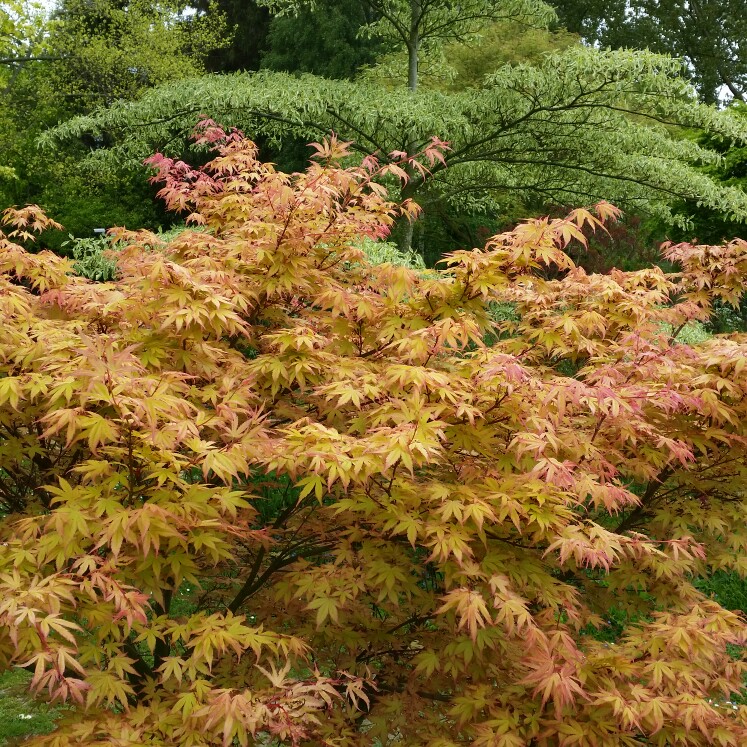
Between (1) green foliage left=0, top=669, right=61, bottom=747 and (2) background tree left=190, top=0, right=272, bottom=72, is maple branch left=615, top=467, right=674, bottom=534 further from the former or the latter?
(2) background tree left=190, top=0, right=272, bottom=72

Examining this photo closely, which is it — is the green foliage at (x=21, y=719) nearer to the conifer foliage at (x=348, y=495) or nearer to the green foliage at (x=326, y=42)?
the conifer foliage at (x=348, y=495)

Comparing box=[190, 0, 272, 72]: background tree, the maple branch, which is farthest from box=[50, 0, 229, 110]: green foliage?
the maple branch

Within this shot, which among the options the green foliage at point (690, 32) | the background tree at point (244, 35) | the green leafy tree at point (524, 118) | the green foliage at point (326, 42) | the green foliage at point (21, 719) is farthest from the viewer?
the green foliage at point (690, 32)

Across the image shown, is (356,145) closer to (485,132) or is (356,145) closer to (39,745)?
(485,132)

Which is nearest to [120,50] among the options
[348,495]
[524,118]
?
[524,118]

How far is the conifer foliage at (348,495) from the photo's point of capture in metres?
2.38

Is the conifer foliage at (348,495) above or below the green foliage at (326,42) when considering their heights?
below

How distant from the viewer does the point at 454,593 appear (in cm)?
244

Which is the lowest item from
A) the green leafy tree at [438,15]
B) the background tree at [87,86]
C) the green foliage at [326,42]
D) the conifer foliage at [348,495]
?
the conifer foliage at [348,495]

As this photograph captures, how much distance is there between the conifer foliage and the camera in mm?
2381

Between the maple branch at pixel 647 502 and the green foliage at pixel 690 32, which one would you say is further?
the green foliage at pixel 690 32

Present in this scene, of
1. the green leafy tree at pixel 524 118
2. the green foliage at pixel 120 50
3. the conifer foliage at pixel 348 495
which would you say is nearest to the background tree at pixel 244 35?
the green foliage at pixel 120 50

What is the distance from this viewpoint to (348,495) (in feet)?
10.2

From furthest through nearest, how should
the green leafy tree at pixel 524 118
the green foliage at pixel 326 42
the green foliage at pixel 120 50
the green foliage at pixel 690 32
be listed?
the green foliage at pixel 690 32 → the green foliage at pixel 326 42 → the green foliage at pixel 120 50 → the green leafy tree at pixel 524 118
